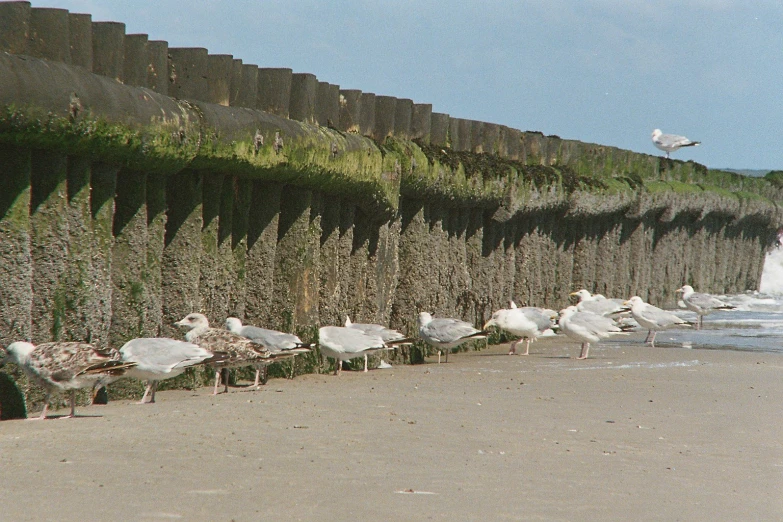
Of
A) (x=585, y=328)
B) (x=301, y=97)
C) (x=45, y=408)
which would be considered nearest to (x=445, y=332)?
(x=585, y=328)

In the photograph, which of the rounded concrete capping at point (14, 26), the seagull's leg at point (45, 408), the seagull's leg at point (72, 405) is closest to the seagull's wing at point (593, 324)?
the seagull's leg at point (72, 405)

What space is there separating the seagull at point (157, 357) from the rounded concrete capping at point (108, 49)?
219 centimetres

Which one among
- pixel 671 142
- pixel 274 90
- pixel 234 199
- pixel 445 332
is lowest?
pixel 445 332

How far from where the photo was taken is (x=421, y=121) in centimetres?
1500

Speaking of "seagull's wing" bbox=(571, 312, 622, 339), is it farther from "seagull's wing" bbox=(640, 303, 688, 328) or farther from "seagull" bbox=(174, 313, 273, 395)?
"seagull" bbox=(174, 313, 273, 395)

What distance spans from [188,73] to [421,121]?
5.43 metres

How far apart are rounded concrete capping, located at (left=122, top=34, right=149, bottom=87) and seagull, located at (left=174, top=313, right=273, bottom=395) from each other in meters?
2.09

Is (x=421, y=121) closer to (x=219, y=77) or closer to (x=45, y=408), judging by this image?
(x=219, y=77)

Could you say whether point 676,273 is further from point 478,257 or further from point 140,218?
point 140,218

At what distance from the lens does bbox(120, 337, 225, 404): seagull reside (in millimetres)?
8680

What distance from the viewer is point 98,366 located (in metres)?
8.13

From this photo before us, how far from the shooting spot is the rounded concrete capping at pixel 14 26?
305 inches

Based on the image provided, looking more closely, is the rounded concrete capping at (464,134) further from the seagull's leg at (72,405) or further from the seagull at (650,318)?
the seagull's leg at (72,405)

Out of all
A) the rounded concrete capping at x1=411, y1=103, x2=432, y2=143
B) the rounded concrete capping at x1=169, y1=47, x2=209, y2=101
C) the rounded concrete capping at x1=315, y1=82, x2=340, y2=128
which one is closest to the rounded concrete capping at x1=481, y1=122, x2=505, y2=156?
the rounded concrete capping at x1=411, y1=103, x2=432, y2=143
